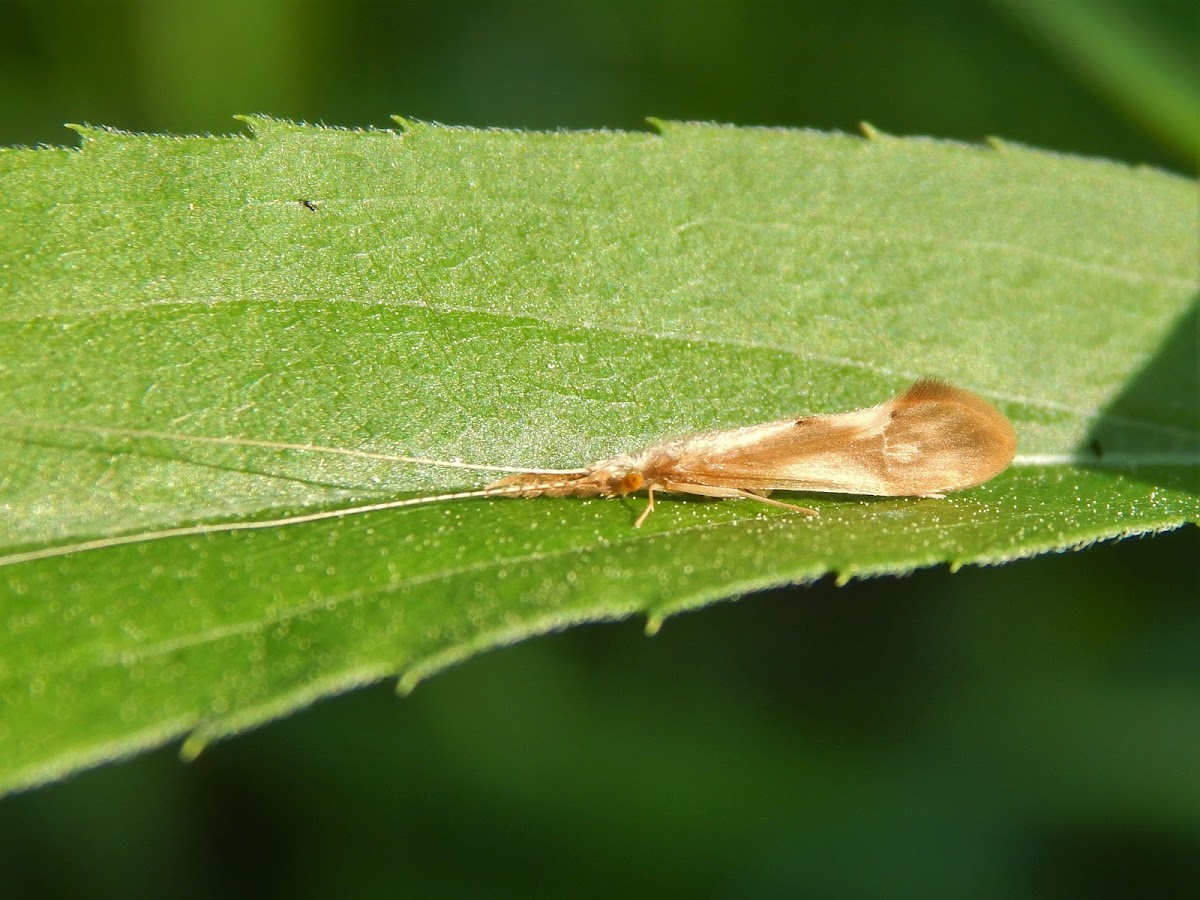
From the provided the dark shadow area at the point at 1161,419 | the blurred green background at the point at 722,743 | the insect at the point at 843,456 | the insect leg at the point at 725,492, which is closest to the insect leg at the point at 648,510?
the insect at the point at 843,456

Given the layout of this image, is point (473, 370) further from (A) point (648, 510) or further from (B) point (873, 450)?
(B) point (873, 450)

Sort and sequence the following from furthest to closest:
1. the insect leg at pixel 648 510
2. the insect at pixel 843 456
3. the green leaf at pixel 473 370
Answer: the insect at pixel 843 456 < the insect leg at pixel 648 510 < the green leaf at pixel 473 370

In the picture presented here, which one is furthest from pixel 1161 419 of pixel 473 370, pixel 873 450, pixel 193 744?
pixel 193 744

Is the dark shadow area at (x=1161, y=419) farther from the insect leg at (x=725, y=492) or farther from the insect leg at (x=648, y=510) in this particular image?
the insect leg at (x=648, y=510)

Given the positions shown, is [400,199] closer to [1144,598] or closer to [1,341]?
[1,341]

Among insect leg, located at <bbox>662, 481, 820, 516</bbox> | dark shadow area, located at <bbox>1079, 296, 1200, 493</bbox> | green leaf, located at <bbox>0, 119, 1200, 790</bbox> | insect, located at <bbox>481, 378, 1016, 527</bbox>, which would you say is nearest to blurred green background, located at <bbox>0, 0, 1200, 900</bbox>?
dark shadow area, located at <bbox>1079, 296, 1200, 493</bbox>

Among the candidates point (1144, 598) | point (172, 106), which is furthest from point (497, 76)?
point (1144, 598)
